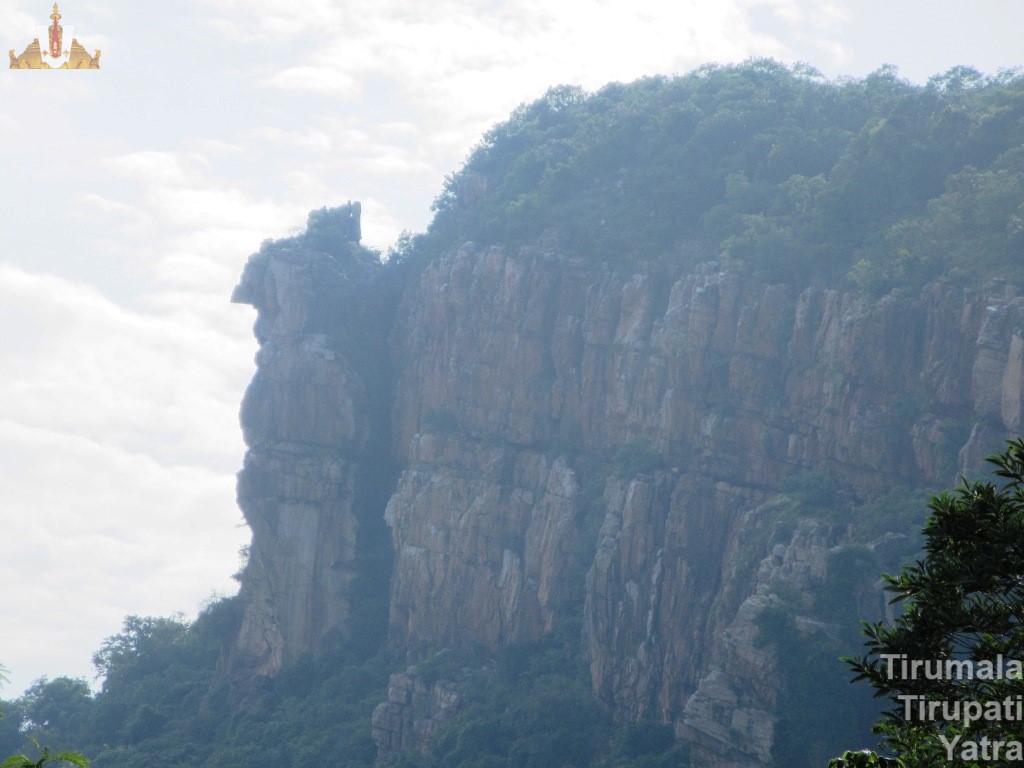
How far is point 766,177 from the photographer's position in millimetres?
55562

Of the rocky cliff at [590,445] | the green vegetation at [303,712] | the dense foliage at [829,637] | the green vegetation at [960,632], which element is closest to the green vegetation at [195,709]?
the green vegetation at [303,712]

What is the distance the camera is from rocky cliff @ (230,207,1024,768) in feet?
144

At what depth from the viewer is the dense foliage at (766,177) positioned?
1837 inches

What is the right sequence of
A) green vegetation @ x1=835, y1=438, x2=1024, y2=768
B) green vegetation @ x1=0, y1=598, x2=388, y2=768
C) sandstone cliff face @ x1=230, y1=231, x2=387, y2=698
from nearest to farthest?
green vegetation @ x1=835, y1=438, x2=1024, y2=768
green vegetation @ x1=0, y1=598, x2=388, y2=768
sandstone cliff face @ x1=230, y1=231, x2=387, y2=698

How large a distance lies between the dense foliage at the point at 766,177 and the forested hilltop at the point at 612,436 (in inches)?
5.2

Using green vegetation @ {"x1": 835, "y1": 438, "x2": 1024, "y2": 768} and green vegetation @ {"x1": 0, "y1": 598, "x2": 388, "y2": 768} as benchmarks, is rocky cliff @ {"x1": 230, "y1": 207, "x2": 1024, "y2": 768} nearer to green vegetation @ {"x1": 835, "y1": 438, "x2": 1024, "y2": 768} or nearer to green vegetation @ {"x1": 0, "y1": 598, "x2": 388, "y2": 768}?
green vegetation @ {"x1": 0, "y1": 598, "x2": 388, "y2": 768}

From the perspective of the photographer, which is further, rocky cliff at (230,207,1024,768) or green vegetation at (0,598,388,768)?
green vegetation at (0,598,388,768)

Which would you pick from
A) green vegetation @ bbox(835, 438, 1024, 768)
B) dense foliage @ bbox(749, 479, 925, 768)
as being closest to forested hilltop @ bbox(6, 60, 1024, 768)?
dense foliage @ bbox(749, 479, 925, 768)

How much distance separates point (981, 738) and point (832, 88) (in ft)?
146

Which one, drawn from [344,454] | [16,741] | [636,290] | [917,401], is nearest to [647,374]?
[636,290]

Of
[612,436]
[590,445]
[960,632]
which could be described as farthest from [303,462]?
[960,632]

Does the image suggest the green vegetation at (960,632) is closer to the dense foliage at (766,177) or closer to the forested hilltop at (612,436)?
the forested hilltop at (612,436)

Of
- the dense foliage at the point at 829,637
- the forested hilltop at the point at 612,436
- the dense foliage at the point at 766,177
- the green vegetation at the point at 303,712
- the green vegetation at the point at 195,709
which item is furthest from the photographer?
the green vegetation at the point at 195,709

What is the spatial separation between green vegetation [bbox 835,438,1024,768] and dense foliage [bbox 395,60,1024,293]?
27518mm
